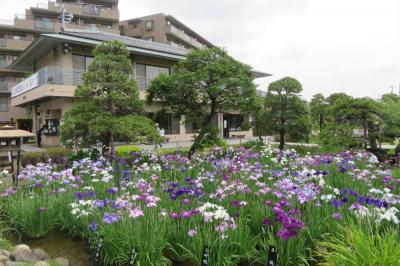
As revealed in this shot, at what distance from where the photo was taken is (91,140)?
1076cm

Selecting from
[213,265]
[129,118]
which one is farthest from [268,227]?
[129,118]

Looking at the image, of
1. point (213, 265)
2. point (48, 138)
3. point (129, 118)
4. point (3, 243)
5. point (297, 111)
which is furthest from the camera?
point (48, 138)

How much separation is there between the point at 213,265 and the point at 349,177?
12.6 feet

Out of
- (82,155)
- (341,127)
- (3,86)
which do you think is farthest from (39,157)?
(3,86)

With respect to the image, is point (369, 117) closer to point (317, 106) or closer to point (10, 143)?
point (10, 143)

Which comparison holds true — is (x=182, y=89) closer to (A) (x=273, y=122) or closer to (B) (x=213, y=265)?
(A) (x=273, y=122)

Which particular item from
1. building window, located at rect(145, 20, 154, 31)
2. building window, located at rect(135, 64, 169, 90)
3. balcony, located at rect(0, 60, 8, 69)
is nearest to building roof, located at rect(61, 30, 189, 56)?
building window, located at rect(135, 64, 169, 90)

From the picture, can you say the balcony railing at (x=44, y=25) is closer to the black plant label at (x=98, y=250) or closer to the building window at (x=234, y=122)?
the building window at (x=234, y=122)

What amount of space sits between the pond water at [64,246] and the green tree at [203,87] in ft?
24.3

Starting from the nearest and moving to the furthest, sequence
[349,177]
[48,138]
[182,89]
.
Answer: [349,177] → [182,89] → [48,138]

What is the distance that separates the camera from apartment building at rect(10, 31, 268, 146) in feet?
61.4

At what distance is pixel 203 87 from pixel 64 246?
8.37 metres

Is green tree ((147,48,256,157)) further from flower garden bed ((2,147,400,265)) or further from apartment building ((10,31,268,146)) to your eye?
flower garden bed ((2,147,400,265))

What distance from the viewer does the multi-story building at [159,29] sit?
46.0 metres
